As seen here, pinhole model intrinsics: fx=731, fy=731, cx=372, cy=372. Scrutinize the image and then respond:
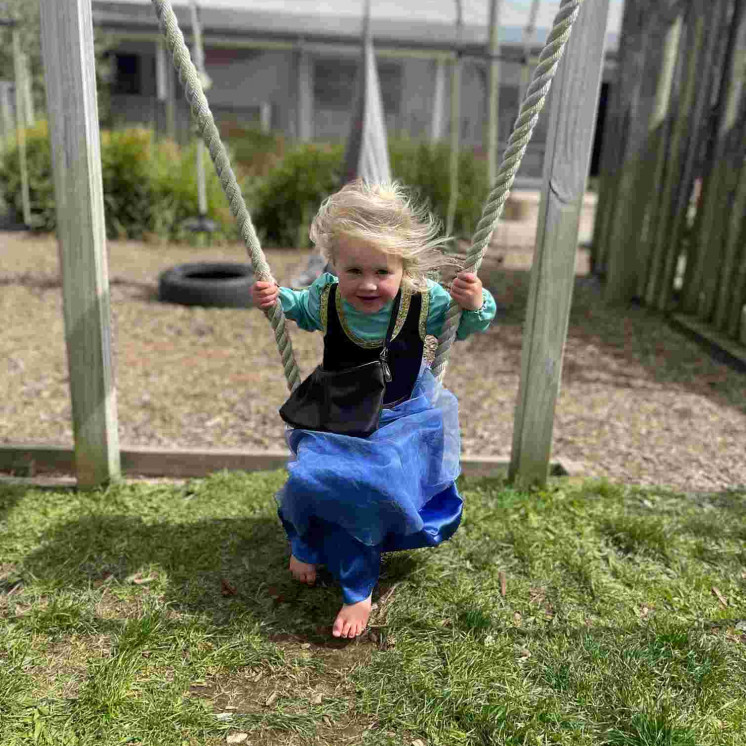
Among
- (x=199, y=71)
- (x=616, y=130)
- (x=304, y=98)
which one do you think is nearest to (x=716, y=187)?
(x=616, y=130)

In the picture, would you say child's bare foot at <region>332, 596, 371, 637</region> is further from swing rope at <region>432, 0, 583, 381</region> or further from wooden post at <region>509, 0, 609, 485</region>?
wooden post at <region>509, 0, 609, 485</region>

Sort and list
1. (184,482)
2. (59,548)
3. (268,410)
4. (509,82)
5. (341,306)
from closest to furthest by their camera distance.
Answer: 1. (341,306)
2. (59,548)
3. (184,482)
4. (268,410)
5. (509,82)

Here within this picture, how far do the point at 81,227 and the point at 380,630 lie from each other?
1760 millimetres

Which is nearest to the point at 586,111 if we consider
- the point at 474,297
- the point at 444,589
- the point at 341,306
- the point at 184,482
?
the point at 474,297

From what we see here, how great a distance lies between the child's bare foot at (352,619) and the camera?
6.97 ft

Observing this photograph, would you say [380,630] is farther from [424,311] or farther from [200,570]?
[424,311]

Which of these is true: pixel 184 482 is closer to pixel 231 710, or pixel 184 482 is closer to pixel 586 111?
pixel 231 710

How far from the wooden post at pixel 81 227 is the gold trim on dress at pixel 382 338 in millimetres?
1052

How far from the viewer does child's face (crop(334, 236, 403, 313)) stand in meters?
2.09

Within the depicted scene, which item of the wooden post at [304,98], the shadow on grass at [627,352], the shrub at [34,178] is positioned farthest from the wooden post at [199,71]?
the wooden post at [304,98]

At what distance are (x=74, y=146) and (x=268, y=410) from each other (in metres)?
2.02

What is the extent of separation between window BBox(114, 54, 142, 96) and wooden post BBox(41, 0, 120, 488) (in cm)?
1777

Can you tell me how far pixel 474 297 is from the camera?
2166 mm

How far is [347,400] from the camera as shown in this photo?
2180 mm
